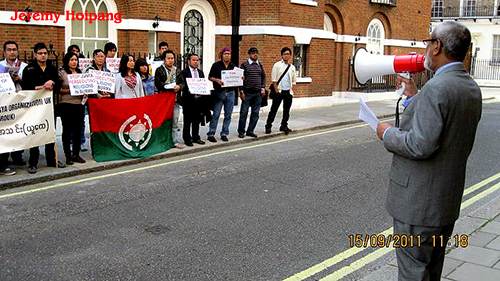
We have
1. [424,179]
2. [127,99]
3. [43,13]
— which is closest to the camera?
[424,179]

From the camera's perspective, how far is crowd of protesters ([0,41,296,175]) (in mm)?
8719

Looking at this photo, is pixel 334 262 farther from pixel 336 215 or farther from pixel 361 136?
pixel 361 136

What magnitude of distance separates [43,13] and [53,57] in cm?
111

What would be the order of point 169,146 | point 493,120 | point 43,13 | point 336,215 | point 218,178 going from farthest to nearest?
point 493,120
point 43,13
point 169,146
point 218,178
point 336,215

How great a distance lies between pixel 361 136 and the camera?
13391mm

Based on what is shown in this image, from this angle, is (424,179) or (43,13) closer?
(424,179)

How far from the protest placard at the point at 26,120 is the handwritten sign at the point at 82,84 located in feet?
1.32

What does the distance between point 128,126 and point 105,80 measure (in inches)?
37.1

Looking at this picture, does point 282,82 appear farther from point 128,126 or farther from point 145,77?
point 128,126

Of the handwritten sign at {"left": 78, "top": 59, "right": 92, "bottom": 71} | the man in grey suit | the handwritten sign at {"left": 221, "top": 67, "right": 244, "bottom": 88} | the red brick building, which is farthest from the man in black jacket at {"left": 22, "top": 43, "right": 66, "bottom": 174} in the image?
the man in grey suit

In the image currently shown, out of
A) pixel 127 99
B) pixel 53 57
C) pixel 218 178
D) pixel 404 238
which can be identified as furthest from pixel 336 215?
pixel 53 57

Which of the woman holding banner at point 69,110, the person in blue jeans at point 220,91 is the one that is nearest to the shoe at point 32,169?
the woman holding banner at point 69,110

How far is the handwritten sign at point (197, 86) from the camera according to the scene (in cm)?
1101

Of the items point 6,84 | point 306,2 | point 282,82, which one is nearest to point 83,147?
point 6,84
